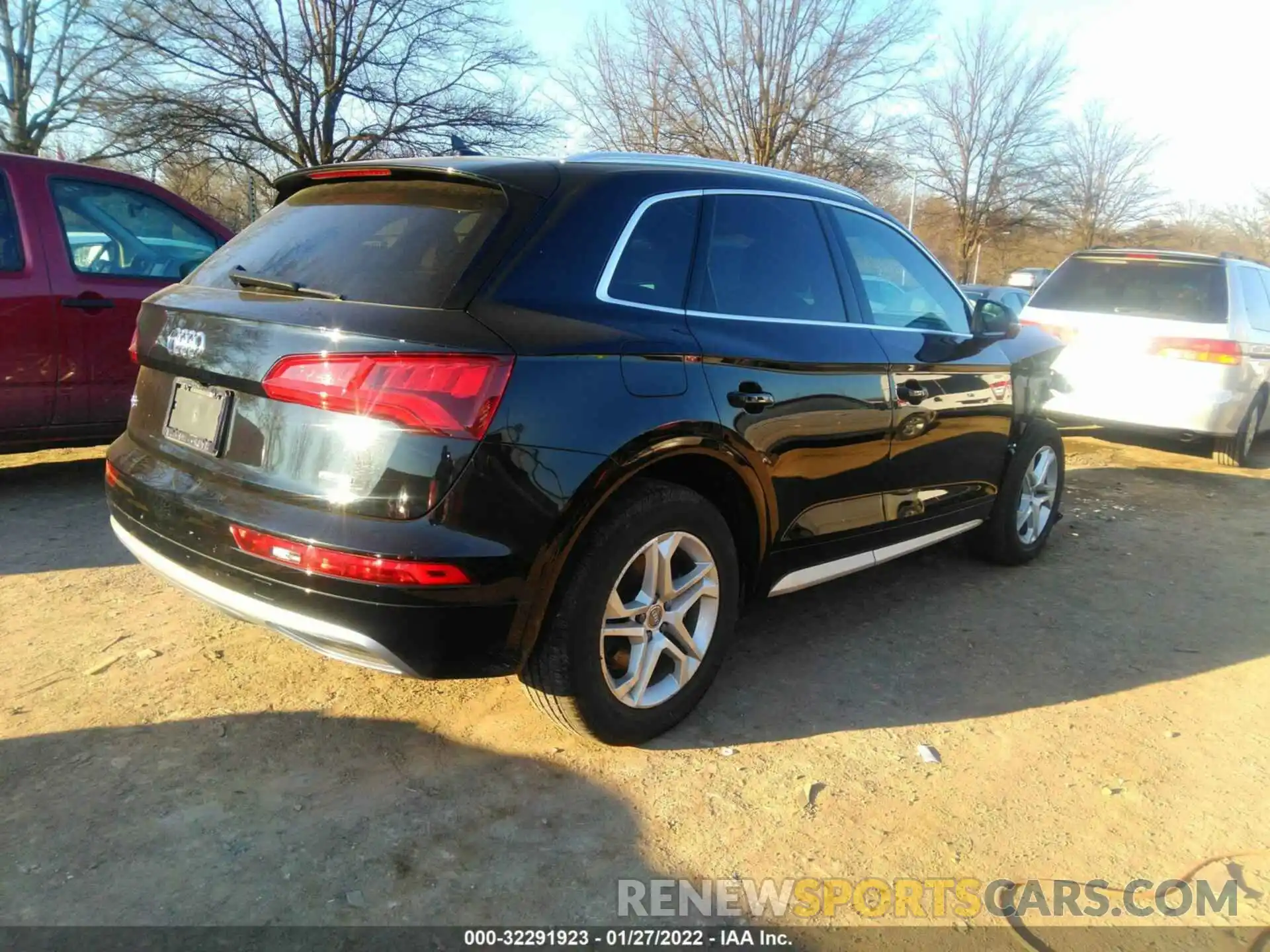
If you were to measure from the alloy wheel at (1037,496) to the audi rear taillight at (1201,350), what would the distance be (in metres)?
2.93

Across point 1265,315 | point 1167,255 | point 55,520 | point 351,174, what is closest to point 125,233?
point 55,520

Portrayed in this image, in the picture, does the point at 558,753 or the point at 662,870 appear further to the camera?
the point at 558,753

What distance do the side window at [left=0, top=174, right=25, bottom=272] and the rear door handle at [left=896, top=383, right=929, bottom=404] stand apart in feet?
14.6

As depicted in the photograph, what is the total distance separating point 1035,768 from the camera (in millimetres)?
2988

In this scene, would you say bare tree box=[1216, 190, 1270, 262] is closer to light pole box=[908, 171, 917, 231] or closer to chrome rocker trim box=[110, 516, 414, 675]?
light pole box=[908, 171, 917, 231]

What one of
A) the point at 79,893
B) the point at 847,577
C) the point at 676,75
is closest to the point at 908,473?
the point at 847,577

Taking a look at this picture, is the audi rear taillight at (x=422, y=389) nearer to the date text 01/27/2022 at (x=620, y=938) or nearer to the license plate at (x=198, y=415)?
the license plate at (x=198, y=415)

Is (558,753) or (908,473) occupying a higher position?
(908,473)

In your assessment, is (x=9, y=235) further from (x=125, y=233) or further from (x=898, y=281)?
(x=898, y=281)

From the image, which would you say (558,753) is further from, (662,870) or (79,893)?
(79,893)

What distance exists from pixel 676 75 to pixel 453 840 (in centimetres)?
1676

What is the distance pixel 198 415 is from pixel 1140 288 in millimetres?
7494

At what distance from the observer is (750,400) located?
3.03m

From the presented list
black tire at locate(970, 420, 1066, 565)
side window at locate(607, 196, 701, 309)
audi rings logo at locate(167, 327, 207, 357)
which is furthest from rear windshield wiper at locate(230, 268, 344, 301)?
black tire at locate(970, 420, 1066, 565)
